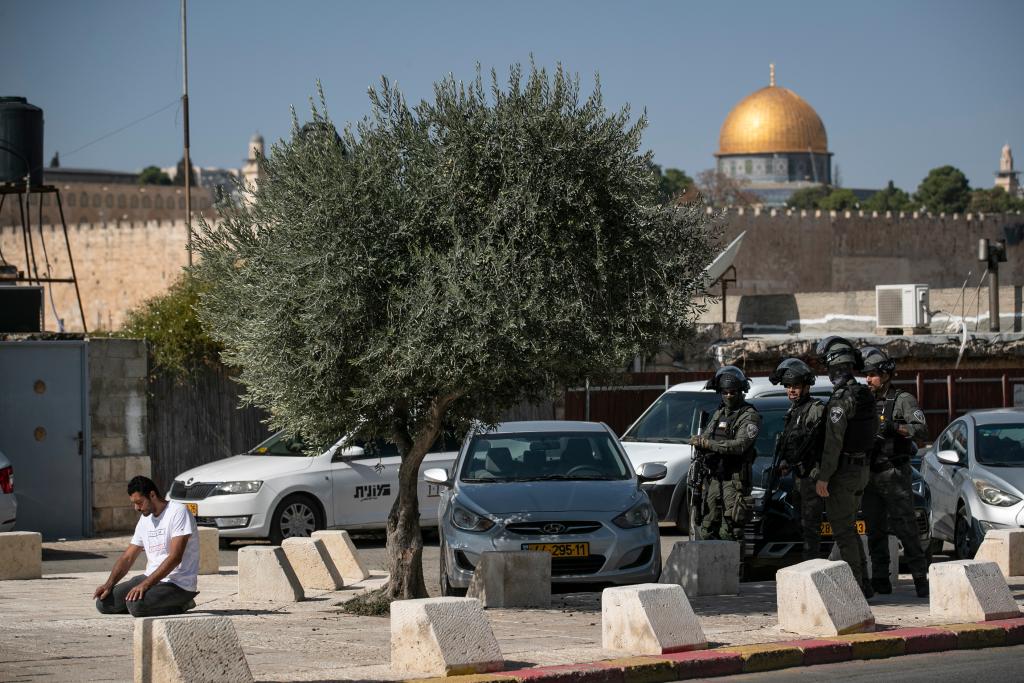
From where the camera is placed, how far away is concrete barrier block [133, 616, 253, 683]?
7.32m

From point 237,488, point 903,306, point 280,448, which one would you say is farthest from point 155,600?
point 903,306

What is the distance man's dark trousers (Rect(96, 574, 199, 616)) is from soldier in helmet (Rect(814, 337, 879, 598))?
4253 millimetres

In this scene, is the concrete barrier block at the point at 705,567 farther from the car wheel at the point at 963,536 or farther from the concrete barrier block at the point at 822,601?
the car wheel at the point at 963,536

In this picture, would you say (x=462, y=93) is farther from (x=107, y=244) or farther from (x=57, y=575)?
(x=107, y=244)

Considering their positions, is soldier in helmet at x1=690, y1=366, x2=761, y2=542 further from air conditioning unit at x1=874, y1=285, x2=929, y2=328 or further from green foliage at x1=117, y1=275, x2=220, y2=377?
air conditioning unit at x1=874, y1=285, x2=929, y2=328

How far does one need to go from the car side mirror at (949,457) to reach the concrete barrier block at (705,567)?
319 centimetres

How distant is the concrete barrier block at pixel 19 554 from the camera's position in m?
13.0

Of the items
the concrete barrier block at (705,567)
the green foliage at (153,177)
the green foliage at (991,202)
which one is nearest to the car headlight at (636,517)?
the concrete barrier block at (705,567)

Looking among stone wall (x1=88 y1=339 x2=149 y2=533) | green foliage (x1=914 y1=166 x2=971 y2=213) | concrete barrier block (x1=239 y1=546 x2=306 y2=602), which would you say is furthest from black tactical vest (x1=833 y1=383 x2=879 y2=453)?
green foliage (x1=914 y1=166 x2=971 y2=213)

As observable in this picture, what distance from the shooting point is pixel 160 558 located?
978 centimetres

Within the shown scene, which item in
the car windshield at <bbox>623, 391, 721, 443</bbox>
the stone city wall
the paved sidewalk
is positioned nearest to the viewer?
the paved sidewalk

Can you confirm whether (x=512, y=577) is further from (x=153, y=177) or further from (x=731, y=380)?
(x=153, y=177)

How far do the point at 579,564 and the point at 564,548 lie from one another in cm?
16

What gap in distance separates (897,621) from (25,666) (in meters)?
5.42
